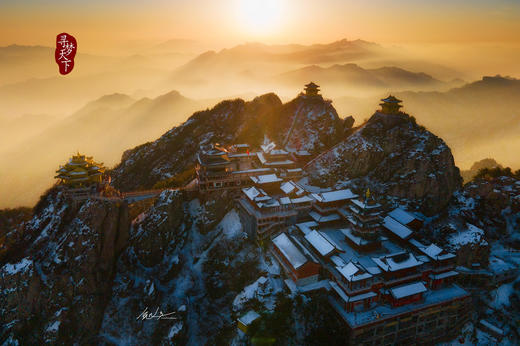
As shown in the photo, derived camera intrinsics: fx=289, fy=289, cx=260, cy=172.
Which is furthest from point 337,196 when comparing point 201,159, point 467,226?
point 201,159

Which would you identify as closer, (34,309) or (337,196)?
(34,309)

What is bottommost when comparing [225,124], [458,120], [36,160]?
[36,160]

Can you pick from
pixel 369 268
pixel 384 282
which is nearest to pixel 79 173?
pixel 369 268

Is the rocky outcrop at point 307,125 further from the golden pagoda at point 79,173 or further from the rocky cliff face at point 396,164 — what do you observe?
the golden pagoda at point 79,173

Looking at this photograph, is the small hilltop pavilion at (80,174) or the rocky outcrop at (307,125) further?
the rocky outcrop at (307,125)

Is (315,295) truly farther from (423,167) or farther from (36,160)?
(36,160)
